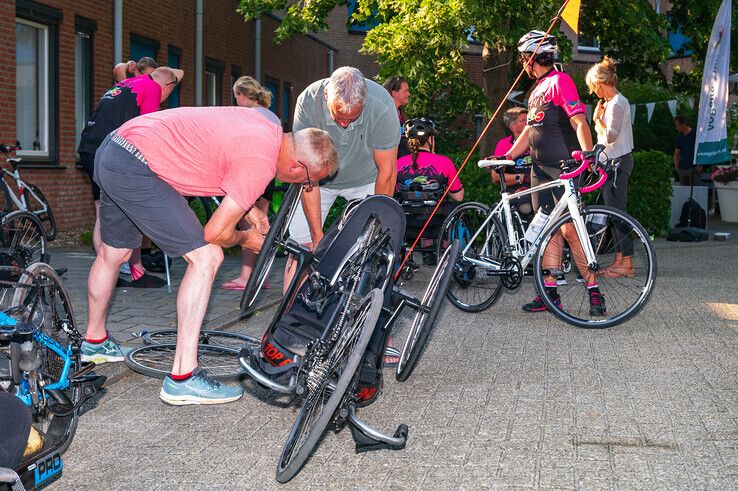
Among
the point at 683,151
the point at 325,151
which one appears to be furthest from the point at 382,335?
the point at 683,151

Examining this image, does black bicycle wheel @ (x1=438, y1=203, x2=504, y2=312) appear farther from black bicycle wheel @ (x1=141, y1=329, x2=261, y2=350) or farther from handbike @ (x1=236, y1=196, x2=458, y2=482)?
handbike @ (x1=236, y1=196, x2=458, y2=482)

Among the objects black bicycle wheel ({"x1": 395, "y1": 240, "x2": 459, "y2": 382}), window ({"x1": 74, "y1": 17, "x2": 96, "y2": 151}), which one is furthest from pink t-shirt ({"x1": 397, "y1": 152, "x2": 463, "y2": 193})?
window ({"x1": 74, "y1": 17, "x2": 96, "y2": 151})

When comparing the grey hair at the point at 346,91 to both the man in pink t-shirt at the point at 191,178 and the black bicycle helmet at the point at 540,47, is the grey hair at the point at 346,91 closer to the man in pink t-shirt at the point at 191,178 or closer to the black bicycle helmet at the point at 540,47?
the man in pink t-shirt at the point at 191,178

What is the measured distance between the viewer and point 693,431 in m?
5.03

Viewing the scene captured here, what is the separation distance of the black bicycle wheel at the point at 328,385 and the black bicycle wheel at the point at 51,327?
92 centimetres

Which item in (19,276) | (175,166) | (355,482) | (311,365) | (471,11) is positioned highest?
(471,11)

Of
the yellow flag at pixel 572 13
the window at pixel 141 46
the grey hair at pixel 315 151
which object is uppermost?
the window at pixel 141 46

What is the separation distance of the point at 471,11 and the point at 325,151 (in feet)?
34.4

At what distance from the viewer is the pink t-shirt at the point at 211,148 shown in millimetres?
5090

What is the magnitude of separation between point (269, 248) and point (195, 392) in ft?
3.99

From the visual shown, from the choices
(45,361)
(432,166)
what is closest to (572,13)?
(432,166)

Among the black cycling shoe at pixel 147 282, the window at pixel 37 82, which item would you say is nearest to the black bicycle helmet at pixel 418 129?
the black cycling shoe at pixel 147 282

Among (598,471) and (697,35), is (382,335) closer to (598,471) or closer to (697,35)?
(598,471)

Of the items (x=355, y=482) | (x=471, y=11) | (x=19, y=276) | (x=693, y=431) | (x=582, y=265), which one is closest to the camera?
(x=355, y=482)
